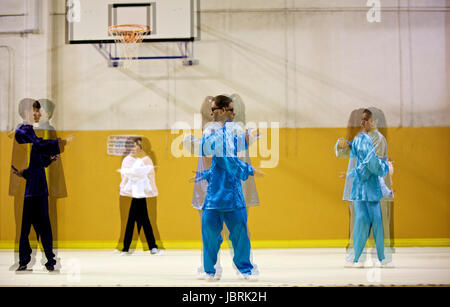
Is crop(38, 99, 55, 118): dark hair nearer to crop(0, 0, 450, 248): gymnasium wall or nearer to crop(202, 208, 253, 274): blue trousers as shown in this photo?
crop(0, 0, 450, 248): gymnasium wall

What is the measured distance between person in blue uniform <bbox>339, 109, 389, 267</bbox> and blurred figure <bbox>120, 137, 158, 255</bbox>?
7.11ft

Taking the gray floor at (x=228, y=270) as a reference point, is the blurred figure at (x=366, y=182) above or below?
above

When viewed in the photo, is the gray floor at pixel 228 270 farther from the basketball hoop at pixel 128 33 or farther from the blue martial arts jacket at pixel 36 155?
the basketball hoop at pixel 128 33

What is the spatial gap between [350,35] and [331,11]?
13.2 inches

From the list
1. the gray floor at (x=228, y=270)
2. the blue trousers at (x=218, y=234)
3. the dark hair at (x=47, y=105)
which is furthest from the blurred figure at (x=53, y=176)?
the blue trousers at (x=218, y=234)

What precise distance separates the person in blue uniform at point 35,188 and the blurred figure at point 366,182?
2.42 m

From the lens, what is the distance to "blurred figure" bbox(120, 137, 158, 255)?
18.3ft

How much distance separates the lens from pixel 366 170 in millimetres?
4504

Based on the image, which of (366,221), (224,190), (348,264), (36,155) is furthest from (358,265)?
(36,155)

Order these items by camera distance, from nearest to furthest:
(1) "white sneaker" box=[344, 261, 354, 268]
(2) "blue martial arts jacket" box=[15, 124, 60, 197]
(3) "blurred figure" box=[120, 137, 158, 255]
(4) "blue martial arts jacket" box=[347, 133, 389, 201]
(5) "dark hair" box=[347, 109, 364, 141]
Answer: (2) "blue martial arts jacket" box=[15, 124, 60, 197]
(4) "blue martial arts jacket" box=[347, 133, 389, 201]
(1) "white sneaker" box=[344, 261, 354, 268]
(3) "blurred figure" box=[120, 137, 158, 255]
(5) "dark hair" box=[347, 109, 364, 141]

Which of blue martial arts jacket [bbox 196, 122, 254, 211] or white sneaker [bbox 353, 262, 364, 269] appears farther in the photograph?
white sneaker [bbox 353, 262, 364, 269]

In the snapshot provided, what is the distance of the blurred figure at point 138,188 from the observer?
559 cm

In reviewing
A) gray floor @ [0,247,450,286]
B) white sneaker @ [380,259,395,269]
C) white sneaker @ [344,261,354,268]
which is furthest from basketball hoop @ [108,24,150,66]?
white sneaker @ [380,259,395,269]

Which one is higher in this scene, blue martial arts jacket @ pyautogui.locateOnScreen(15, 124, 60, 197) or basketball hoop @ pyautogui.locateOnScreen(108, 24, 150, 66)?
basketball hoop @ pyautogui.locateOnScreen(108, 24, 150, 66)
